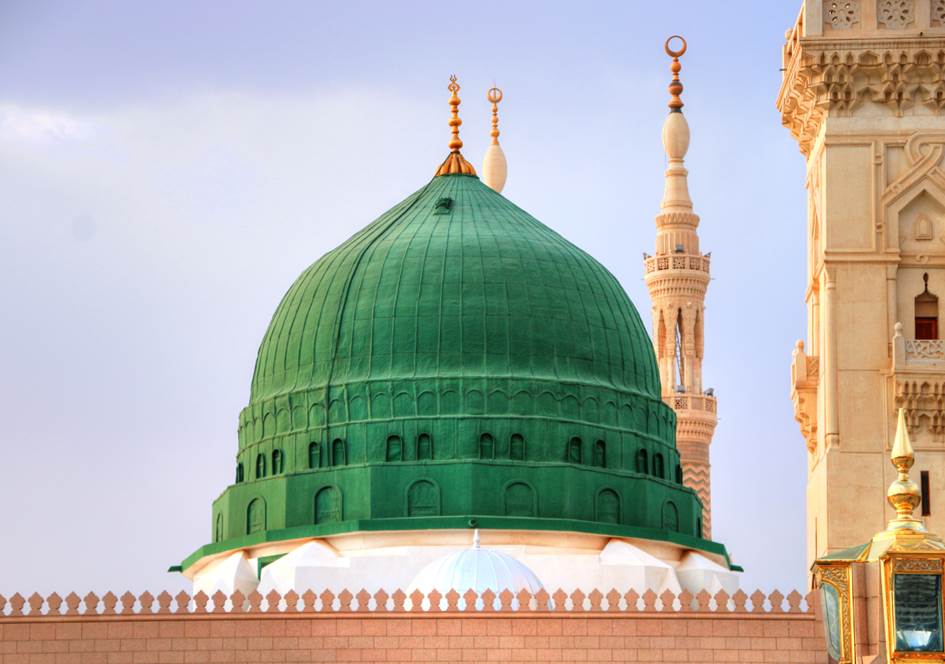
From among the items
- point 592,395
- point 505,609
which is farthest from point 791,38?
point 505,609

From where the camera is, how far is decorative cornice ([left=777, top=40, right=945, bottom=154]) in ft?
96.1

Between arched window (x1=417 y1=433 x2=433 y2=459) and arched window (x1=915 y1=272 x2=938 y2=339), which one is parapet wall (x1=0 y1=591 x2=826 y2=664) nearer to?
arched window (x1=915 y1=272 x2=938 y2=339)

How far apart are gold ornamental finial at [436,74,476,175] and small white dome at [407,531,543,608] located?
32.5ft

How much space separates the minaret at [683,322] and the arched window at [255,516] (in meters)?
11.5

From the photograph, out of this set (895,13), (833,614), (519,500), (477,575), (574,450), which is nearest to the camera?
(833,614)

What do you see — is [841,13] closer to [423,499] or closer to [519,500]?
[519,500]

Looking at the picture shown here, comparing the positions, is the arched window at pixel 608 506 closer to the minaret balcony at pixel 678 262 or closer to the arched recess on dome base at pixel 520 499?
the arched recess on dome base at pixel 520 499

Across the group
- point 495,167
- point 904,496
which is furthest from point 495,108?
point 904,496

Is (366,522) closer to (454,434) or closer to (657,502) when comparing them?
(454,434)

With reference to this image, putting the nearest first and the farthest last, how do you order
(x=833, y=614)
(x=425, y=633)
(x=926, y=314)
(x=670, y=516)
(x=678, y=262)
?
(x=833, y=614) → (x=425, y=633) → (x=926, y=314) → (x=670, y=516) → (x=678, y=262)

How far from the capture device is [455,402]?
3416 centimetres

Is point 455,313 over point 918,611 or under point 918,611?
over

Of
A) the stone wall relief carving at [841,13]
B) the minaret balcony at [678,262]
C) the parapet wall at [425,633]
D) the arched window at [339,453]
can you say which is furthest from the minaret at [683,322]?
the parapet wall at [425,633]

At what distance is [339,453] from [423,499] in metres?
1.57
